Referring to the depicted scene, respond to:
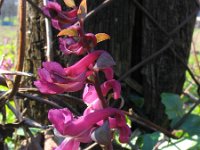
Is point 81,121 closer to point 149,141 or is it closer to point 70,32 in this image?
point 70,32

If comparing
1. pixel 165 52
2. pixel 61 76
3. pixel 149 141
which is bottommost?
pixel 149 141

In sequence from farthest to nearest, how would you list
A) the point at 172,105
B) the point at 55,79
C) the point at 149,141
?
the point at 172,105 → the point at 149,141 → the point at 55,79

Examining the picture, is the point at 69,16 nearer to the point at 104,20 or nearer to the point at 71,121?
the point at 71,121

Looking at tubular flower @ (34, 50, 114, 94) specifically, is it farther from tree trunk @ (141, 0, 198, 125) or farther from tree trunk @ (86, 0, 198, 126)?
tree trunk @ (141, 0, 198, 125)

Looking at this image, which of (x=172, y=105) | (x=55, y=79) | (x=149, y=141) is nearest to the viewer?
(x=55, y=79)

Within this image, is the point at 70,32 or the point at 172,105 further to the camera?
the point at 172,105

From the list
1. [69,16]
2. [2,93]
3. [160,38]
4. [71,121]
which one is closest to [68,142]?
[71,121]

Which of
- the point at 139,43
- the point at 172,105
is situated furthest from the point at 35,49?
the point at 172,105

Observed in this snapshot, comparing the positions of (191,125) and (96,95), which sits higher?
(96,95)
